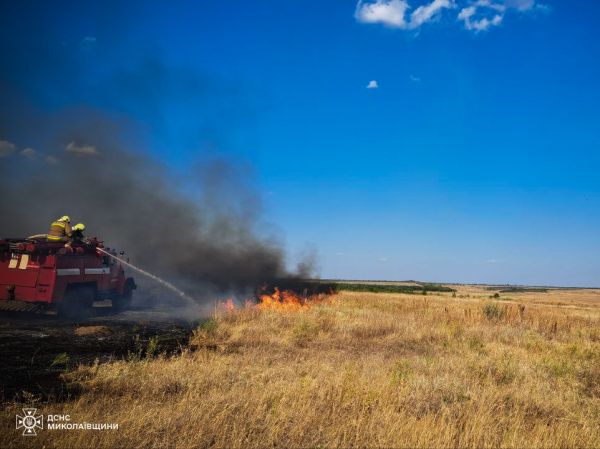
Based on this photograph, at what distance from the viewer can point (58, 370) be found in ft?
26.0

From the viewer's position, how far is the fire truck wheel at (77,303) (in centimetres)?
1549

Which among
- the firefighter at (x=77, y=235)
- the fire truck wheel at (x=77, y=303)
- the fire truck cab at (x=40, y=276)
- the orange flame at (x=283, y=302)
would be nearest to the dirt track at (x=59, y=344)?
the fire truck wheel at (x=77, y=303)

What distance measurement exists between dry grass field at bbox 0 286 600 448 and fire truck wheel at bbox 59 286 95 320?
6.53 meters

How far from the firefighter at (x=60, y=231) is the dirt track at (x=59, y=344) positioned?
10.0 ft

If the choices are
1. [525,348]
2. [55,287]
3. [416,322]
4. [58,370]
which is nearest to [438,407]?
[58,370]

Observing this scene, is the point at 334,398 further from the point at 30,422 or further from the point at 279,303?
the point at 279,303

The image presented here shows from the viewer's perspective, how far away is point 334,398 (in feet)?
20.8

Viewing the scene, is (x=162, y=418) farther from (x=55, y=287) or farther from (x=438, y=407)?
(x=55, y=287)

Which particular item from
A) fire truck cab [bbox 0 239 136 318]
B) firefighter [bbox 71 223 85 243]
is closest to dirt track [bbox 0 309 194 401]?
fire truck cab [bbox 0 239 136 318]

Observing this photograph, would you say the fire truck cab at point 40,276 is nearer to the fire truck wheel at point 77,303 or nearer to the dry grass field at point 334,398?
the fire truck wheel at point 77,303

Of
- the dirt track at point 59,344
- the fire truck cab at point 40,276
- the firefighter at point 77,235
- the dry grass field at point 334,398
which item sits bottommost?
the dirt track at point 59,344

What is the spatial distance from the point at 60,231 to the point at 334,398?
13.7m

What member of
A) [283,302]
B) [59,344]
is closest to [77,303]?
[59,344]

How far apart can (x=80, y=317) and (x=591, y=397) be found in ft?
55.3
